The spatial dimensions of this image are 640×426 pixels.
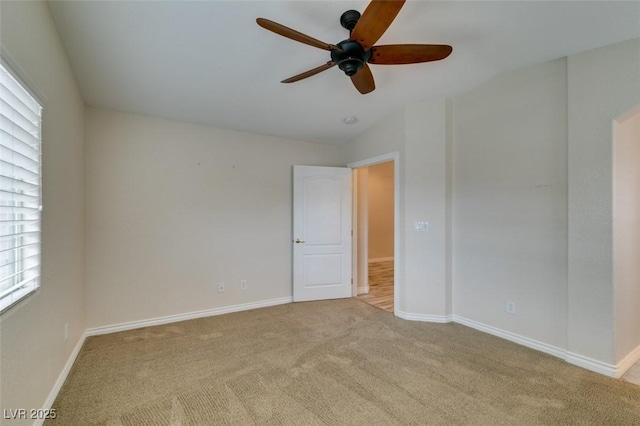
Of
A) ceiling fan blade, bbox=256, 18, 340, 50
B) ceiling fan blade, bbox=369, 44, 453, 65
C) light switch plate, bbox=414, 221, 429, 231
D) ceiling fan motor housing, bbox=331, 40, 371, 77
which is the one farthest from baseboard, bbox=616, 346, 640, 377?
ceiling fan blade, bbox=256, 18, 340, 50

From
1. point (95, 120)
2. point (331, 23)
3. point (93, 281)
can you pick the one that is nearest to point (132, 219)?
point (93, 281)

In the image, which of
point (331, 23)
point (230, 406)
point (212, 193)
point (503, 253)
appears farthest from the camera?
point (212, 193)

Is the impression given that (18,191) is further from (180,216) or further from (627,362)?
(627,362)

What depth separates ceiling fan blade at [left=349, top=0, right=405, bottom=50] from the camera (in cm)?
145

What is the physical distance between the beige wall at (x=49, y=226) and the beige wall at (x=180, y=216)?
10.6 inches

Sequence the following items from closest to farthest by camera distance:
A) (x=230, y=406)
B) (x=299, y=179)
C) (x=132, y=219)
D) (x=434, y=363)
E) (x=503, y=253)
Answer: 1. (x=230, y=406)
2. (x=434, y=363)
3. (x=503, y=253)
4. (x=132, y=219)
5. (x=299, y=179)

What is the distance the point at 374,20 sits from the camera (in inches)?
61.4

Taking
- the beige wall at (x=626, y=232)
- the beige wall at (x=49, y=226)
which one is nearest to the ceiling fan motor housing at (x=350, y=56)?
the beige wall at (x=49, y=226)

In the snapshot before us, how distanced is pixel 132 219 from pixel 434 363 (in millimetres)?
3422

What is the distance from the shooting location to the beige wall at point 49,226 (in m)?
1.43

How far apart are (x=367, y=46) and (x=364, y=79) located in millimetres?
371

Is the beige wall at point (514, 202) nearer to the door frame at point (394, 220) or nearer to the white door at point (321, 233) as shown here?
the door frame at point (394, 220)

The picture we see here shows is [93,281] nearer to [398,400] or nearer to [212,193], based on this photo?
[212,193]

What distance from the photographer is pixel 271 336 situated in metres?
3.04
